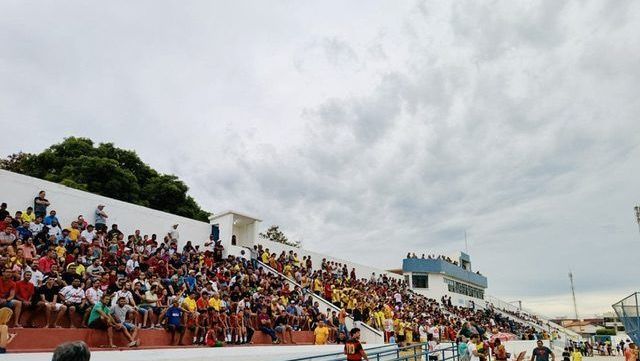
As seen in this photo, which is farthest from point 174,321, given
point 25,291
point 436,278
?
point 436,278

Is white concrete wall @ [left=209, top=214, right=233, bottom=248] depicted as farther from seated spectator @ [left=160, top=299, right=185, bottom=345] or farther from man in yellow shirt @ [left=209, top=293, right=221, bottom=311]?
seated spectator @ [left=160, top=299, right=185, bottom=345]

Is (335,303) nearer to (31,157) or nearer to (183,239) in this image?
(183,239)

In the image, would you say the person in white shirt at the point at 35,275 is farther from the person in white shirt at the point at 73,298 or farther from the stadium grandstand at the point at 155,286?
the person in white shirt at the point at 73,298

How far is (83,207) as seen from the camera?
18.4 metres

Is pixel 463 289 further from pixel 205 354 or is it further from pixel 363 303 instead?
pixel 205 354

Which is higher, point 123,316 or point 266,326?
point 123,316

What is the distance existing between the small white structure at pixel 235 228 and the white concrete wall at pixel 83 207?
1458 mm

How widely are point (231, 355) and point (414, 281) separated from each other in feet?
128

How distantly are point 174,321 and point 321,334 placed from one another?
296 inches

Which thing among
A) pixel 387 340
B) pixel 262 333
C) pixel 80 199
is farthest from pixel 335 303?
pixel 80 199

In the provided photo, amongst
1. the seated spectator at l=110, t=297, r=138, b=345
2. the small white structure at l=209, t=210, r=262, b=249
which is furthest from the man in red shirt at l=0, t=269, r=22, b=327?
the small white structure at l=209, t=210, r=262, b=249

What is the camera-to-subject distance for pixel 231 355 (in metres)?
14.0

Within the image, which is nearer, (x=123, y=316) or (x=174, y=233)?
(x=123, y=316)

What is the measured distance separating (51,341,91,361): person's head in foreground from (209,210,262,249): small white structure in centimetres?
2199
